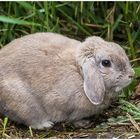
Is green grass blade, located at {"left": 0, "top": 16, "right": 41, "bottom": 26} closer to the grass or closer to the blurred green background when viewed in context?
the grass

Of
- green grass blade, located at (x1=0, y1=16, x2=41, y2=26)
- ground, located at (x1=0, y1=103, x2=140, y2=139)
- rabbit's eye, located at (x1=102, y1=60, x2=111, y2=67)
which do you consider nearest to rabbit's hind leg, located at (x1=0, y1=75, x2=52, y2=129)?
ground, located at (x1=0, y1=103, x2=140, y2=139)

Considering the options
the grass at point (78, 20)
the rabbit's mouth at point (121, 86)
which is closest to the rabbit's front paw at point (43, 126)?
the rabbit's mouth at point (121, 86)

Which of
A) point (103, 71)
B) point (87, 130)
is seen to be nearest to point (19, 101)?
point (87, 130)

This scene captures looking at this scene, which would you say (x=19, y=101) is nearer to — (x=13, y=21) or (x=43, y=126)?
(x=43, y=126)

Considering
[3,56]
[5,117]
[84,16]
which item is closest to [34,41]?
[3,56]

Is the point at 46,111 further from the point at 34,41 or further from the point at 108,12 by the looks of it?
the point at 108,12

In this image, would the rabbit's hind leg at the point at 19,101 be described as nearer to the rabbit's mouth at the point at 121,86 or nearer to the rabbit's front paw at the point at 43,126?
the rabbit's front paw at the point at 43,126
